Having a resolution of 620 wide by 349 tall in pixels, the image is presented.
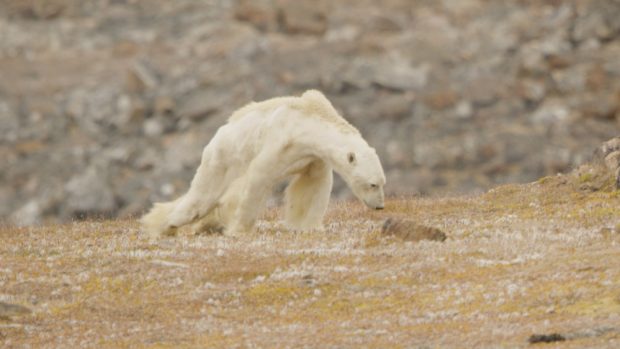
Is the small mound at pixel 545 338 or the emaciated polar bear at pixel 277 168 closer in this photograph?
the small mound at pixel 545 338

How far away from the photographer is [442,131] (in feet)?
362

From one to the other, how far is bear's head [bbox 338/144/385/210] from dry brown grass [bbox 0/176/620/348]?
0.71m

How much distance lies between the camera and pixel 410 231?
2925 centimetres

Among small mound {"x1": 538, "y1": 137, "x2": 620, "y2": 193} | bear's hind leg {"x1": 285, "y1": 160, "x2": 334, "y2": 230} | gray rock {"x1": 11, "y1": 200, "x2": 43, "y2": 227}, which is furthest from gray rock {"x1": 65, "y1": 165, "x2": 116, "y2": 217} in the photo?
bear's hind leg {"x1": 285, "y1": 160, "x2": 334, "y2": 230}

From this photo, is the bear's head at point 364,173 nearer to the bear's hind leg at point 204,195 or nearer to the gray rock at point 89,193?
the bear's hind leg at point 204,195

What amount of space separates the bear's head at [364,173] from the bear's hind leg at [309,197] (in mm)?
934

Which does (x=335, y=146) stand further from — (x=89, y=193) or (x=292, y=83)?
(x=292, y=83)

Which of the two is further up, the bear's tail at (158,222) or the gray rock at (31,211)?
the bear's tail at (158,222)

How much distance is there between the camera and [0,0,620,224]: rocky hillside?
336 ft

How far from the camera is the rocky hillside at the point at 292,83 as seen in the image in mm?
102438

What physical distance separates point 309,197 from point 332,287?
24.0ft

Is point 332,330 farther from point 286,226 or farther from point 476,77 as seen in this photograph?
point 476,77

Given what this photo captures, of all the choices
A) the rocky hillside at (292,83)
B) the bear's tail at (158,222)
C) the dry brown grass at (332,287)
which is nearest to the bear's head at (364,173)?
the dry brown grass at (332,287)

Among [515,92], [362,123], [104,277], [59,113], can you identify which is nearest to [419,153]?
[362,123]
